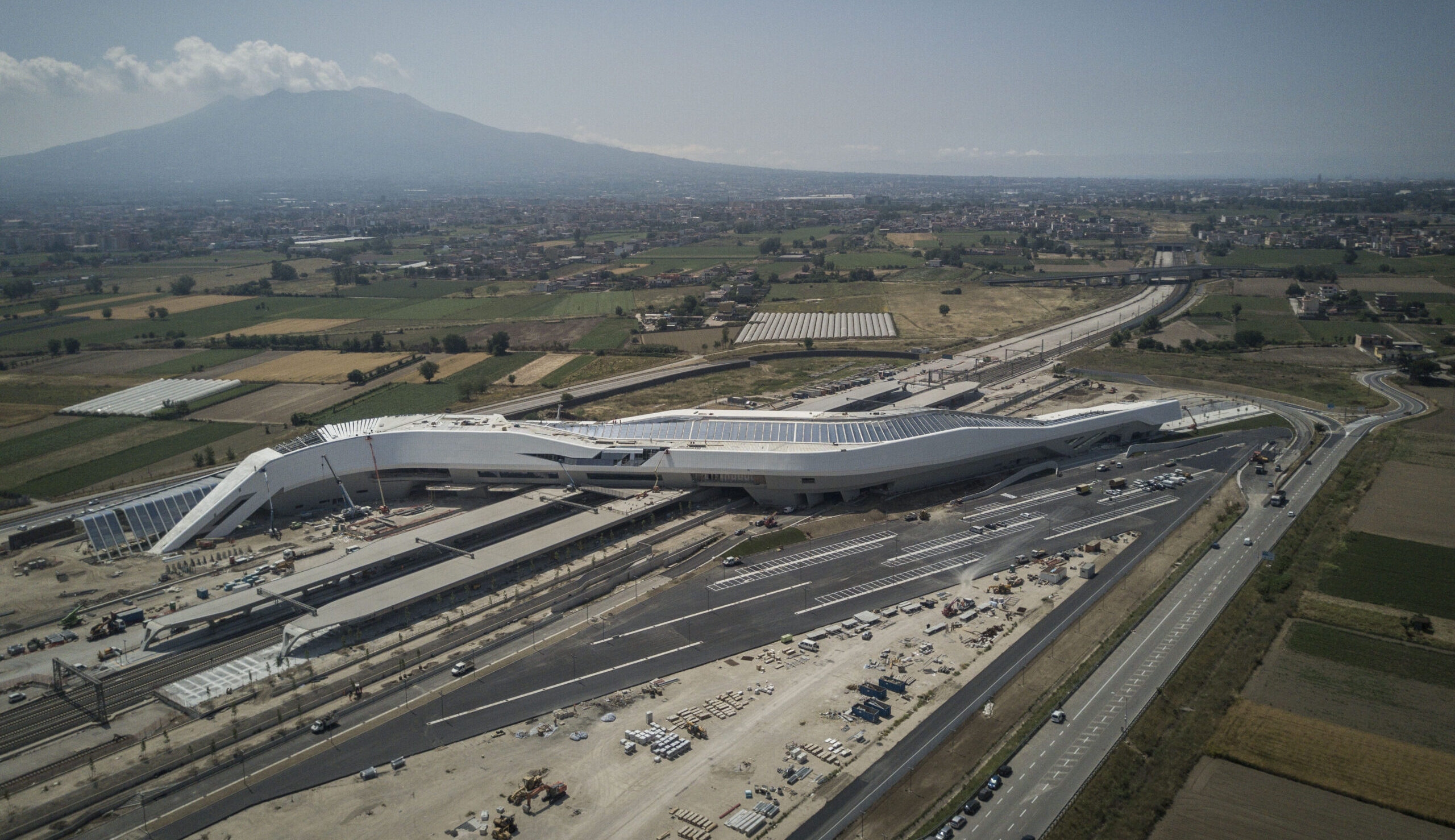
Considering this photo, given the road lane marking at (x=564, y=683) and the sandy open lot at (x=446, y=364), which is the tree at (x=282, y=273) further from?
the road lane marking at (x=564, y=683)

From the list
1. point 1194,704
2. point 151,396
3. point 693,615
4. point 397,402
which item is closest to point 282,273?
point 151,396

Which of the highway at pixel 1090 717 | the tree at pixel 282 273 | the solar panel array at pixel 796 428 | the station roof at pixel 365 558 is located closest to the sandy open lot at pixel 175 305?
the tree at pixel 282 273

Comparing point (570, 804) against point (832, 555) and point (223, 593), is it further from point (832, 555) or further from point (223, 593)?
point (223, 593)

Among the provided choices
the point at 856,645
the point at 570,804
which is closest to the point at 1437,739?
the point at 856,645

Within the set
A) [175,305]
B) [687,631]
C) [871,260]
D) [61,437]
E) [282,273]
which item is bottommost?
[61,437]

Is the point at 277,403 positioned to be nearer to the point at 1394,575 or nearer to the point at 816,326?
the point at 816,326
